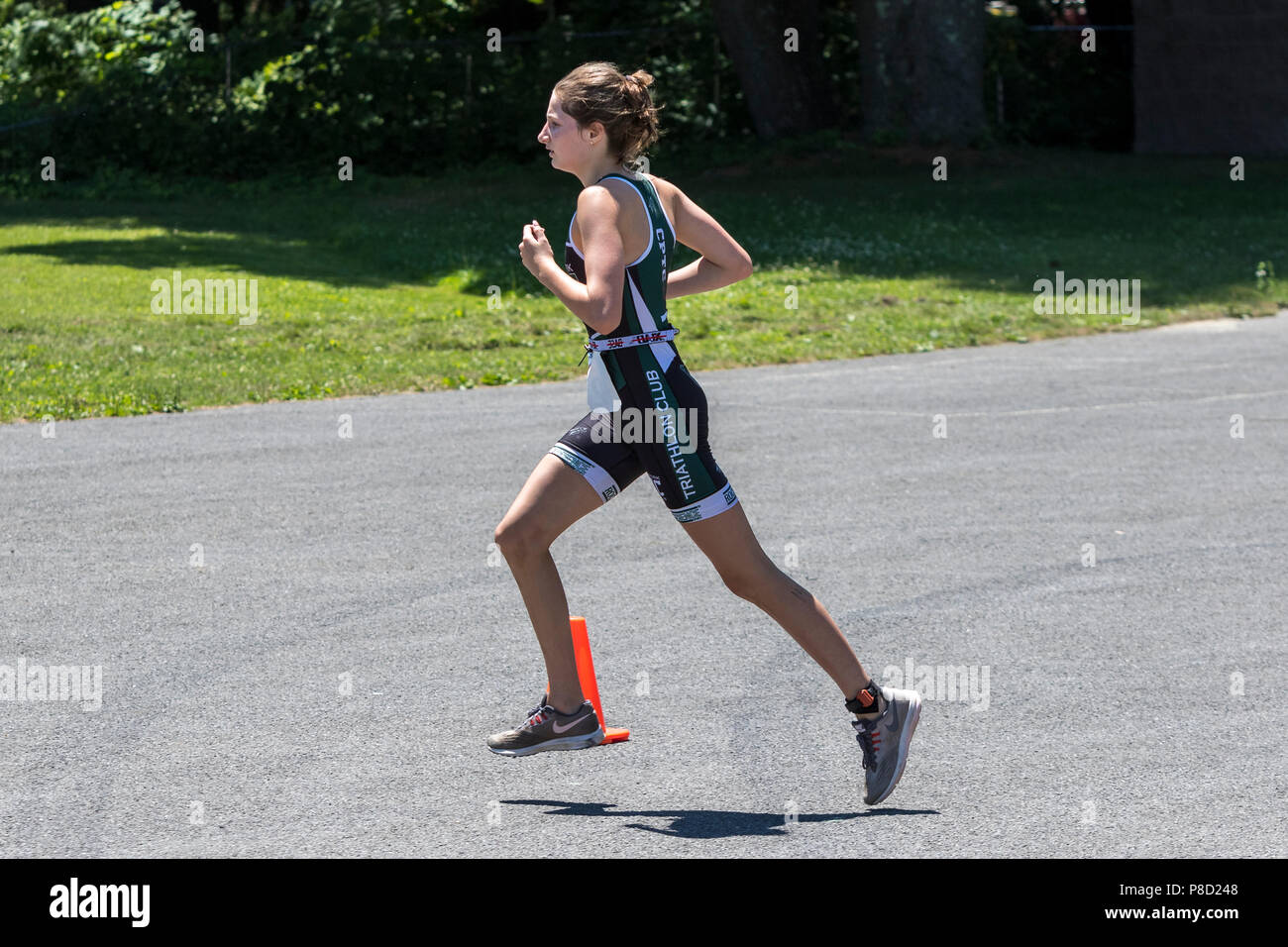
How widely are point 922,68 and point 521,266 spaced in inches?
365

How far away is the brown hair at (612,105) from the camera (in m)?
4.59

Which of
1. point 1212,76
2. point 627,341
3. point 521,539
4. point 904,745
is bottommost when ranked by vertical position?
point 904,745

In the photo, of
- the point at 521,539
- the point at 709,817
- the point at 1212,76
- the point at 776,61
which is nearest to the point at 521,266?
the point at 776,61

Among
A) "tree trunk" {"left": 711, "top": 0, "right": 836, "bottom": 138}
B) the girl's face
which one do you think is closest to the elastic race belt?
the girl's face

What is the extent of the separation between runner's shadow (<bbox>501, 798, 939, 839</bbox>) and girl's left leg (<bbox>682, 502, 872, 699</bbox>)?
0.38 meters

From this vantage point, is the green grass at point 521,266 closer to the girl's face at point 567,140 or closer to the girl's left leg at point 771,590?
the girl's face at point 567,140

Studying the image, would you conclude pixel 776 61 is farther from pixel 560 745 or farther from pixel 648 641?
pixel 560 745

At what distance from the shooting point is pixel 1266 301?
1720 cm

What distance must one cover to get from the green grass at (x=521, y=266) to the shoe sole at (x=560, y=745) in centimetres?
740

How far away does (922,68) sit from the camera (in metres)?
25.3

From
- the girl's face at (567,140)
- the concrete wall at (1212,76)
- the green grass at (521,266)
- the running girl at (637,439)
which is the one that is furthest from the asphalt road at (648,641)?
the concrete wall at (1212,76)

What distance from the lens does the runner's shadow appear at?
4.45m

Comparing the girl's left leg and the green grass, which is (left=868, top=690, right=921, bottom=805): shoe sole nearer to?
the girl's left leg

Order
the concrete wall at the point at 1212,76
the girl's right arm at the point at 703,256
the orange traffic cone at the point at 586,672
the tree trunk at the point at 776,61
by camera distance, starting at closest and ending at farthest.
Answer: the girl's right arm at the point at 703,256 → the orange traffic cone at the point at 586,672 → the tree trunk at the point at 776,61 → the concrete wall at the point at 1212,76
